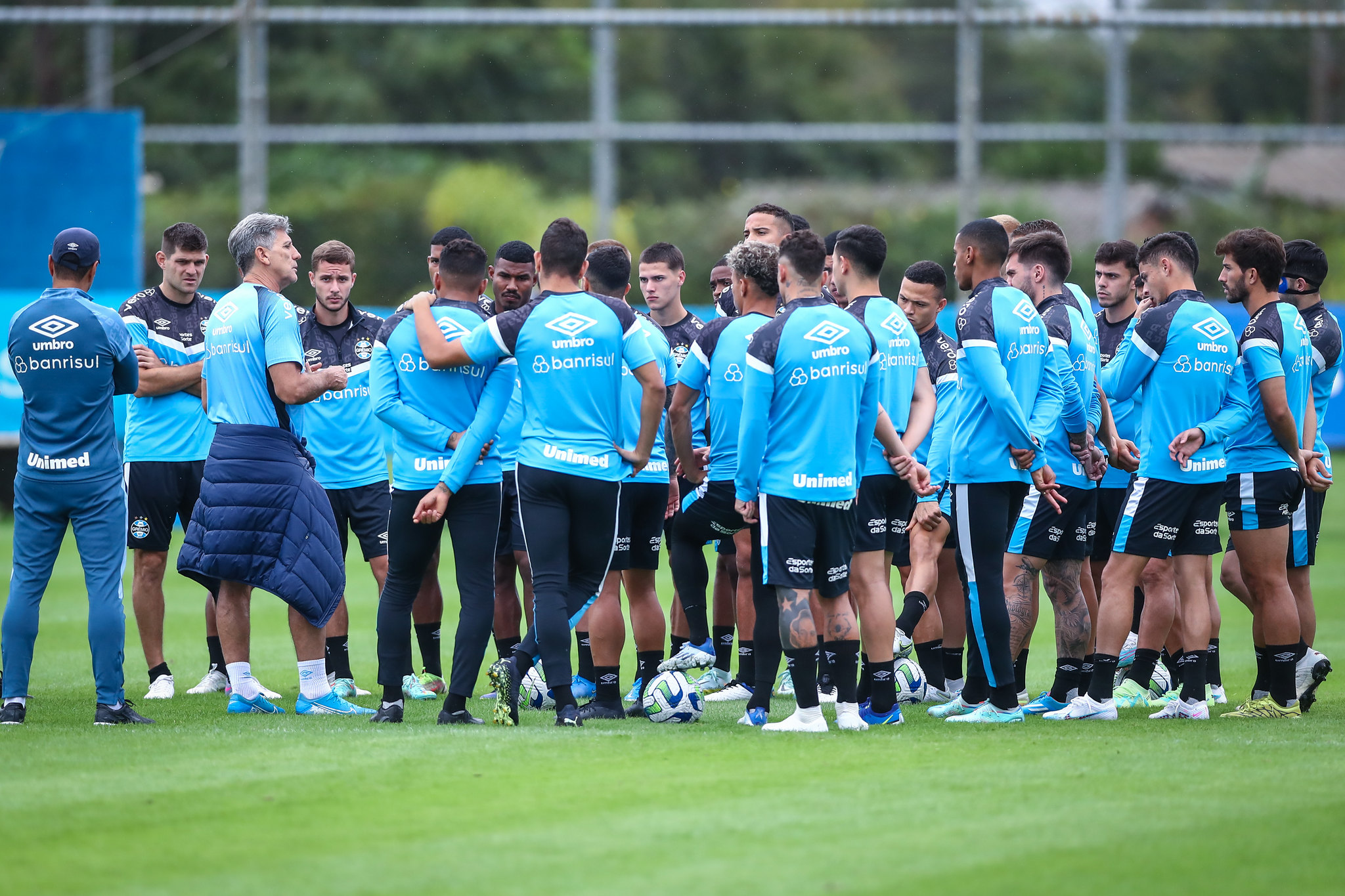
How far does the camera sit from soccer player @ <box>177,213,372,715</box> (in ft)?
24.8

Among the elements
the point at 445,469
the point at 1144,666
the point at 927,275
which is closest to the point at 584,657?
the point at 445,469

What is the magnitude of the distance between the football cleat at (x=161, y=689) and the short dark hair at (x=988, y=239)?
5131mm

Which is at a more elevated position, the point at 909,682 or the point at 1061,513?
the point at 1061,513

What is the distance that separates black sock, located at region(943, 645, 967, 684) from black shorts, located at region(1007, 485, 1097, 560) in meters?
1.03

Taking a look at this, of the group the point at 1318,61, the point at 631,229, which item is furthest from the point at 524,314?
the point at 1318,61

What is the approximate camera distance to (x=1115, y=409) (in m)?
9.23

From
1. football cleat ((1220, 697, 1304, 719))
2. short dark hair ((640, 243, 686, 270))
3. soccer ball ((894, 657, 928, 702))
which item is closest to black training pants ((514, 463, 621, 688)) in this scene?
short dark hair ((640, 243, 686, 270))

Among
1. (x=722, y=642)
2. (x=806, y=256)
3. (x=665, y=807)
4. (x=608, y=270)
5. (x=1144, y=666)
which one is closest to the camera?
(x=665, y=807)

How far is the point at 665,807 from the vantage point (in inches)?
218

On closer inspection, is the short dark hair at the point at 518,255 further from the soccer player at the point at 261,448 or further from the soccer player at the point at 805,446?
the soccer player at the point at 805,446

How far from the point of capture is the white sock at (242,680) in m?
7.94

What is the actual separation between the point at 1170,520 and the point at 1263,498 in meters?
0.66

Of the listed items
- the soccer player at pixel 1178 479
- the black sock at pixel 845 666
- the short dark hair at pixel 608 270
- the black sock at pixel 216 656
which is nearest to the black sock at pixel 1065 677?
the soccer player at pixel 1178 479

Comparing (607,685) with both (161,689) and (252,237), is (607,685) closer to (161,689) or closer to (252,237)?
(161,689)
